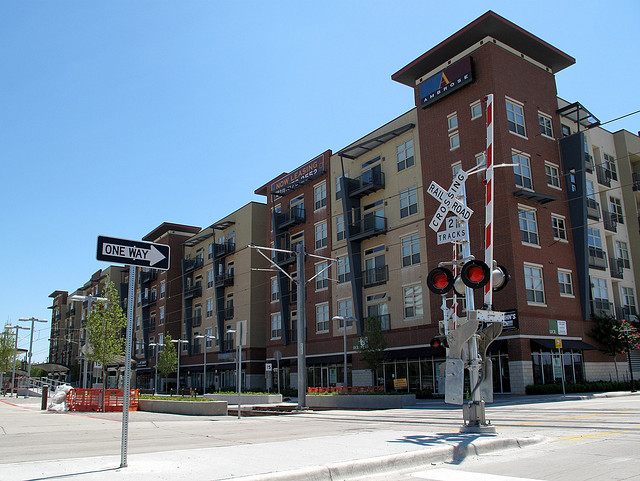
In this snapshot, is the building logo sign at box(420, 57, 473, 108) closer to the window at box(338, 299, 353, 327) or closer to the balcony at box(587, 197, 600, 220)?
the balcony at box(587, 197, 600, 220)

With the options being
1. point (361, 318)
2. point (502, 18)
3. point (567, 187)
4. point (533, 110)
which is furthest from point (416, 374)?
point (502, 18)

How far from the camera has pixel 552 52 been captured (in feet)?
121

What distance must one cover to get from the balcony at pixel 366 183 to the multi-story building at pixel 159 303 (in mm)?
35582

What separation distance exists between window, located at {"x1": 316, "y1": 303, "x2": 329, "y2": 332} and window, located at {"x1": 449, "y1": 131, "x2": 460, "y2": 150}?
1688cm

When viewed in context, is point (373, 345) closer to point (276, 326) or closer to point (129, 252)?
point (276, 326)

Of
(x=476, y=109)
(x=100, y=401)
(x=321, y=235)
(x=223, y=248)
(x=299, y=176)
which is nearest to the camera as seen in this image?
(x=100, y=401)

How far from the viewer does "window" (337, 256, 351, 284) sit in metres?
43.1

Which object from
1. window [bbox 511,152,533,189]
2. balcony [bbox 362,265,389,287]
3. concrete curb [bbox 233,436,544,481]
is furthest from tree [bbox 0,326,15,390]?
concrete curb [bbox 233,436,544,481]

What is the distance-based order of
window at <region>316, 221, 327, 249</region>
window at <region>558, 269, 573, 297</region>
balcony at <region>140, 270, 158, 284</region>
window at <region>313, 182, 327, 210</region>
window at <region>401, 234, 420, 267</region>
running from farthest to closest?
balcony at <region>140, 270, 158, 284</region>, window at <region>313, 182, 327, 210</region>, window at <region>316, 221, 327, 249</region>, window at <region>401, 234, 420, 267</region>, window at <region>558, 269, 573, 297</region>

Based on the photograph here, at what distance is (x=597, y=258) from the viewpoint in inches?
1470

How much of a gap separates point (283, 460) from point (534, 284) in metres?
27.9

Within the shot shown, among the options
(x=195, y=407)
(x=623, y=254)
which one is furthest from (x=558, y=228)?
(x=195, y=407)

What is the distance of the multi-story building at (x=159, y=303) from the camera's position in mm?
71125

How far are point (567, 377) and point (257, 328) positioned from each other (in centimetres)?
3039
